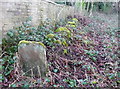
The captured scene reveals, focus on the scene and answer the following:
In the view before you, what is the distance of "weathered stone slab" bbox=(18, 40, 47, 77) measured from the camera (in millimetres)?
2658

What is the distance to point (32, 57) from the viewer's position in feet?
8.88

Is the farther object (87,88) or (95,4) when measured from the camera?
(95,4)

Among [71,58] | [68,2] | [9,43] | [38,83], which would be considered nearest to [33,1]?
[9,43]

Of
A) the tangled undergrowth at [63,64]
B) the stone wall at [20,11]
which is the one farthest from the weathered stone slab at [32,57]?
the stone wall at [20,11]

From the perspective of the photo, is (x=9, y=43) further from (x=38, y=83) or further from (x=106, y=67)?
(x=106, y=67)

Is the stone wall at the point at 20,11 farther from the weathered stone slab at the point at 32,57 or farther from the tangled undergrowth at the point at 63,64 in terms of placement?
the weathered stone slab at the point at 32,57

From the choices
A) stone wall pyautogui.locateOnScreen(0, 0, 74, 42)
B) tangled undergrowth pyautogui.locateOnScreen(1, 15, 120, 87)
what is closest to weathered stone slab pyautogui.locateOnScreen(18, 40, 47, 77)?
tangled undergrowth pyautogui.locateOnScreen(1, 15, 120, 87)

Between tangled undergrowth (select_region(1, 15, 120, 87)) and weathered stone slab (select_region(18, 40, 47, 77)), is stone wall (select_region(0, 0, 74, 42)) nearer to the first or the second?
tangled undergrowth (select_region(1, 15, 120, 87))

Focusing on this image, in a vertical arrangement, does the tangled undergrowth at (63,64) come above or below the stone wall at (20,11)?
below

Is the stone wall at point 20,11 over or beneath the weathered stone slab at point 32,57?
over

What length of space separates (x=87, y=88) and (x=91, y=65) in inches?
34.1

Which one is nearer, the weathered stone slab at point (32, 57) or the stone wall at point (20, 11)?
the weathered stone slab at point (32, 57)

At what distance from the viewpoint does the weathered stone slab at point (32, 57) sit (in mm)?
2658

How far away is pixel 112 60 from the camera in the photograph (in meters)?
Answer: 3.81
